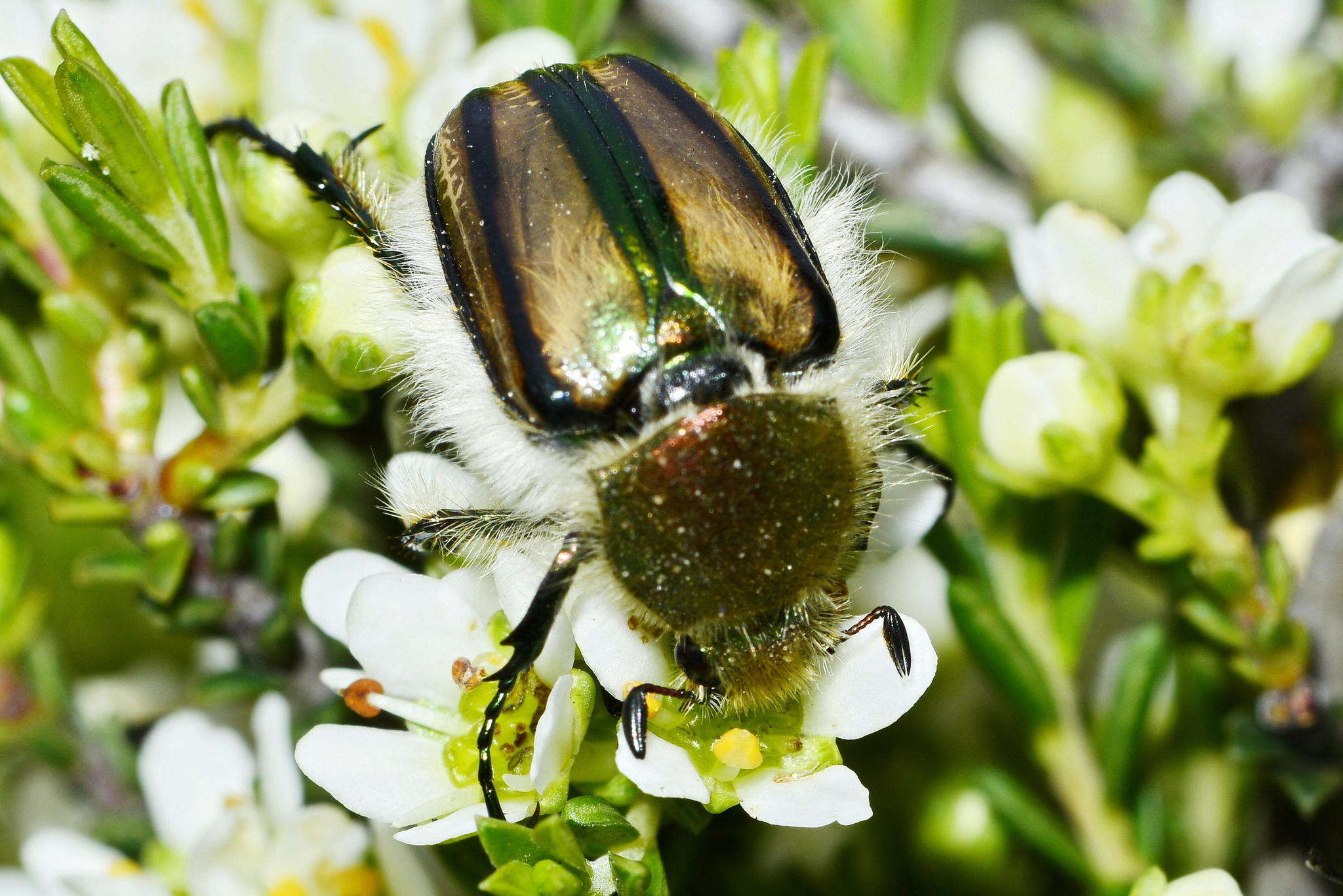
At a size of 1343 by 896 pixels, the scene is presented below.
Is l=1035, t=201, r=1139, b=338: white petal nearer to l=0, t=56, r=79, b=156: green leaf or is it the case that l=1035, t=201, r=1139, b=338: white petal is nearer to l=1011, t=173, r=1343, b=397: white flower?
l=1011, t=173, r=1343, b=397: white flower

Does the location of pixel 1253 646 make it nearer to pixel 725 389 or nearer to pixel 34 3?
pixel 725 389

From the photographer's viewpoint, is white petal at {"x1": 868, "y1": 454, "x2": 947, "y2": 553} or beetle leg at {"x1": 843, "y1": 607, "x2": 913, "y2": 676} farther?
white petal at {"x1": 868, "y1": 454, "x2": 947, "y2": 553}

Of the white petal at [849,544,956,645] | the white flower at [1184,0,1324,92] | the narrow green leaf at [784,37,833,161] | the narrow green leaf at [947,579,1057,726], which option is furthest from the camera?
the white flower at [1184,0,1324,92]

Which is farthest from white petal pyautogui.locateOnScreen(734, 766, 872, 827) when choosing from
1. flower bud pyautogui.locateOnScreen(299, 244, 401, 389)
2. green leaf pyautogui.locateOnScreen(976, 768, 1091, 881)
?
flower bud pyautogui.locateOnScreen(299, 244, 401, 389)

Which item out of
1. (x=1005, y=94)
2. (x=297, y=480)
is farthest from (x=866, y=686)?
(x=1005, y=94)

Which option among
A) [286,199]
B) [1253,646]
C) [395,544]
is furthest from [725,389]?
[1253,646]

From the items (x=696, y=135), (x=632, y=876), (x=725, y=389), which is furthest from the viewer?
(x=696, y=135)

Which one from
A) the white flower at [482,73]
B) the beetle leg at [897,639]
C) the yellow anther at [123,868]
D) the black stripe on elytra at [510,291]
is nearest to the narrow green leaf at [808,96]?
the white flower at [482,73]

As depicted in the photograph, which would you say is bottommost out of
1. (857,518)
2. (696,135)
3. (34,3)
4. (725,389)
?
(857,518)

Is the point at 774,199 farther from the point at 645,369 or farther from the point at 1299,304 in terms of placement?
the point at 1299,304
